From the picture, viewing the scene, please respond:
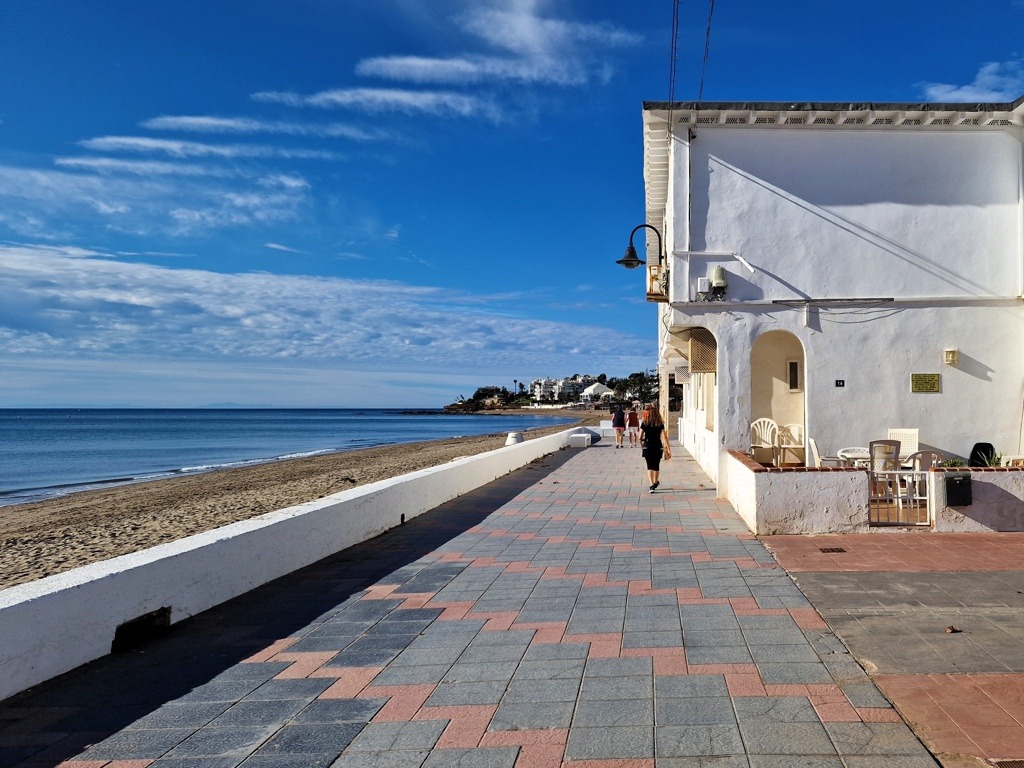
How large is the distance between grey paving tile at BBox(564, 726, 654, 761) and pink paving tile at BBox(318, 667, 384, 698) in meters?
1.25

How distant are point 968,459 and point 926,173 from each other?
417 centimetres

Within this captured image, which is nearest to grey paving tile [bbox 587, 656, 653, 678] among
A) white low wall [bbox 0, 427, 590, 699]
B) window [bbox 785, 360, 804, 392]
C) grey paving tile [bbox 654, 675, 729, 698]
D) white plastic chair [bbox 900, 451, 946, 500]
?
grey paving tile [bbox 654, 675, 729, 698]

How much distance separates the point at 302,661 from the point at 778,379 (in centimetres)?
1108

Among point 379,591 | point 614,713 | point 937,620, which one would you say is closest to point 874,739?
point 614,713

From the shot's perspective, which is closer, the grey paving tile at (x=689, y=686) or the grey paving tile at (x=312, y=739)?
the grey paving tile at (x=312, y=739)

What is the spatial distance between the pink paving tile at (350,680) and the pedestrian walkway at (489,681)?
12mm

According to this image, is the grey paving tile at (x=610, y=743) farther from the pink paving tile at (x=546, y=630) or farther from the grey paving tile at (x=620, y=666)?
the pink paving tile at (x=546, y=630)

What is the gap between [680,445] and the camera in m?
24.2

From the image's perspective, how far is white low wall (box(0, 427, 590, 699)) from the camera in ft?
13.3

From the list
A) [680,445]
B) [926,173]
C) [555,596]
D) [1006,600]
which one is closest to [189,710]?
[555,596]

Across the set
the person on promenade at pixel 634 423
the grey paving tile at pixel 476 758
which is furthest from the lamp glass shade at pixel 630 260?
the person on promenade at pixel 634 423

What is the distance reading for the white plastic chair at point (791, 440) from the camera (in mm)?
12023

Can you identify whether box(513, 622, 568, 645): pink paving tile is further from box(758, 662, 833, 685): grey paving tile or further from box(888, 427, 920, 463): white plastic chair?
box(888, 427, 920, 463): white plastic chair

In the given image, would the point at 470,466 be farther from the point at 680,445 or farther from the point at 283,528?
the point at 680,445
